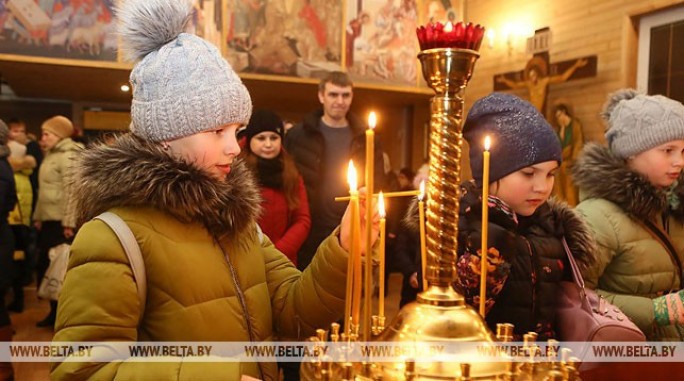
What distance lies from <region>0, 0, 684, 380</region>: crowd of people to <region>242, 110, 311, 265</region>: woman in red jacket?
1.43 meters

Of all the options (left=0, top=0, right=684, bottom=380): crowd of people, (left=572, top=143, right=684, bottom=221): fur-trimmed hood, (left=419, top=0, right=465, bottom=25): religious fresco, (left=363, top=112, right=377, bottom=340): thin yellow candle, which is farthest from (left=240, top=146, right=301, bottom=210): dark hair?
(left=419, top=0, right=465, bottom=25): religious fresco

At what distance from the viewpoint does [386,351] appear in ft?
2.71

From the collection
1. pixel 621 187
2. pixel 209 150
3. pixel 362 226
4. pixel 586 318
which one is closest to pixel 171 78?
pixel 209 150

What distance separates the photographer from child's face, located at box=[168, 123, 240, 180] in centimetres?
146

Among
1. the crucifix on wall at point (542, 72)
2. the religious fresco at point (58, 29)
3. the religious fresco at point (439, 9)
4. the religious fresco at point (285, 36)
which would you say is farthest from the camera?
the religious fresco at point (439, 9)

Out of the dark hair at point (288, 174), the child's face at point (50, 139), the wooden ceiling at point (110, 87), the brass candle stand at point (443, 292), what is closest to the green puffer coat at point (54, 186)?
the child's face at point (50, 139)

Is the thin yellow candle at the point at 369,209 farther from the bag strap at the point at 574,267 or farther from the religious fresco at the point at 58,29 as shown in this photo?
the religious fresco at the point at 58,29

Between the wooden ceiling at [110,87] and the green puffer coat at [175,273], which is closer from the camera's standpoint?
the green puffer coat at [175,273]

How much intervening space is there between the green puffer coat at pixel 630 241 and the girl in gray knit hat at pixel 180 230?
1.31 metres

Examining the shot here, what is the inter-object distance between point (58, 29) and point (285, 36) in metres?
3.01

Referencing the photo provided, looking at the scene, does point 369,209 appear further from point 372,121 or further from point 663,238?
point 663,238

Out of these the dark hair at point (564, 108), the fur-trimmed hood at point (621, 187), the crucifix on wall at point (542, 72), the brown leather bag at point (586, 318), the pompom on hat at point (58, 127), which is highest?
the crucifix on wall at point (542, 72)

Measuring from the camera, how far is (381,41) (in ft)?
28.4

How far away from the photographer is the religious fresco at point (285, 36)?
785cm
